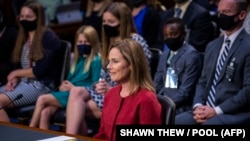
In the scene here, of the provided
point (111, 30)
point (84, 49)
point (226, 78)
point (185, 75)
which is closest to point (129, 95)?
point (226, 78)

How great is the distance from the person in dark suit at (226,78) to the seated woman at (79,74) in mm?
912

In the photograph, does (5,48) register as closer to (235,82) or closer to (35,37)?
(35,37)

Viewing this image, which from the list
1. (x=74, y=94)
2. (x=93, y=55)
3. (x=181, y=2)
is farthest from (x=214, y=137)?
(x=181, y=2)

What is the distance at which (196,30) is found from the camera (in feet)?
15.4

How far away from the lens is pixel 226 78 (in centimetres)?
373

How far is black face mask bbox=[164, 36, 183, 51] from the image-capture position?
4082 mm

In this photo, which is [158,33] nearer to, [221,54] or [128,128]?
[221,54]

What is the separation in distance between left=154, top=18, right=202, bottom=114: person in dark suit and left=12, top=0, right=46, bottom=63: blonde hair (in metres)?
1.07

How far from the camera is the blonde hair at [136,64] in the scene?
3027 mm

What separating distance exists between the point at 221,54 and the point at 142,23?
140 cm

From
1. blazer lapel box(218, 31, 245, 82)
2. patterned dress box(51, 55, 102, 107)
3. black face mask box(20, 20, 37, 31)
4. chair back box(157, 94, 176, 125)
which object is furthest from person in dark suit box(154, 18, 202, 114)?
black face mask box(20, 20, 37, 31)

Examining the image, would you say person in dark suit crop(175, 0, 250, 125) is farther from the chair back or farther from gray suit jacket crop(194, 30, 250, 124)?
the chair back

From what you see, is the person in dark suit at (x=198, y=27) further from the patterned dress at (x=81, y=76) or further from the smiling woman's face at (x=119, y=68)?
the smiling woman's face at (x=119, y=68)

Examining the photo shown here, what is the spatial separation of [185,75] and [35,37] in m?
1.37
